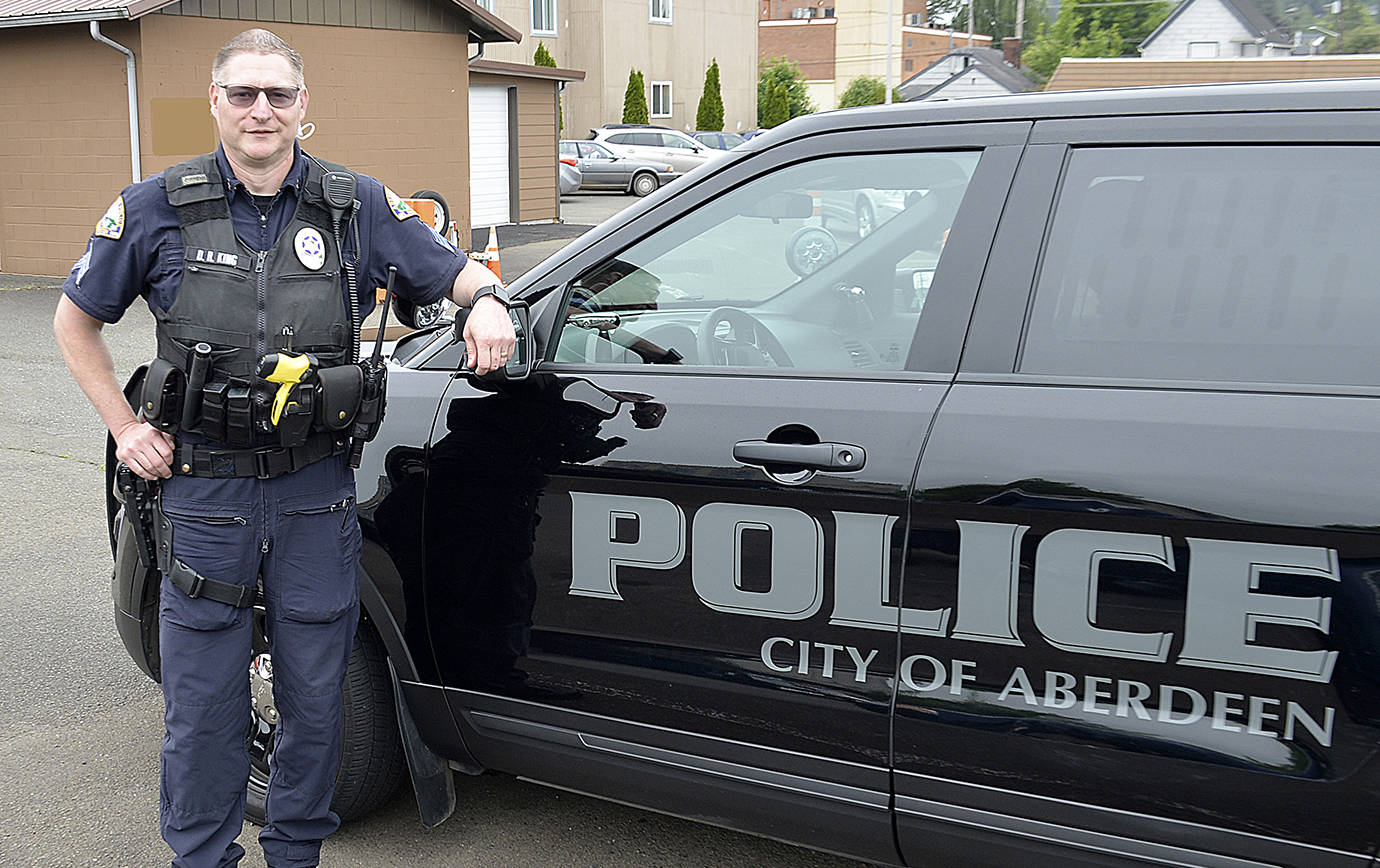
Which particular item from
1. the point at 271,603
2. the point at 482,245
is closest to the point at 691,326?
the point at 271,603

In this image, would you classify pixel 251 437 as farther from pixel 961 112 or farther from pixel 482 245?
pixel 482 245

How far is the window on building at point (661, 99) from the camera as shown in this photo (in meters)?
40.0

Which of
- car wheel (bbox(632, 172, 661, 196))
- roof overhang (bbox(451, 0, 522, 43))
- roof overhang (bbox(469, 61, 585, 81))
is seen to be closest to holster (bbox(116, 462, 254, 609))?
roof overhang (bbox(451, 0, 522, 43))

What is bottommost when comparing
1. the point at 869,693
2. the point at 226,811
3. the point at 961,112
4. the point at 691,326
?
the point at 226,811

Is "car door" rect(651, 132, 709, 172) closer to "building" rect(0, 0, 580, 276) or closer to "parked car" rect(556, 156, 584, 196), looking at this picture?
"parked car" rect(556, 156, 584, 196)

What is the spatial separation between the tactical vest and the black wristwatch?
0.31 meters

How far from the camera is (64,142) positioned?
46.2 ft

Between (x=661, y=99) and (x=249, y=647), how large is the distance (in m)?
39.1

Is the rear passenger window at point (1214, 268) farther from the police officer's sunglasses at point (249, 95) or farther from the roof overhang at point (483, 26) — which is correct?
the roof overhang at point (483, 26)

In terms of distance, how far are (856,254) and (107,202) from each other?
13461 mm

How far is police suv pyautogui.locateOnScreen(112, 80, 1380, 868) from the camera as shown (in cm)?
205

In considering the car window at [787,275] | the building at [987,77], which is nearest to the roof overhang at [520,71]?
the building at [987,77]

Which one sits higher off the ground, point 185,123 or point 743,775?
point 185,123

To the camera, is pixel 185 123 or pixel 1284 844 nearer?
pixel 1284 844
